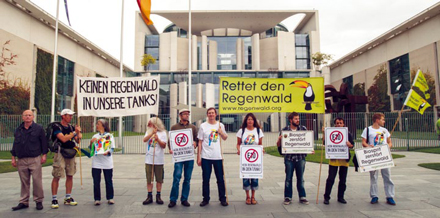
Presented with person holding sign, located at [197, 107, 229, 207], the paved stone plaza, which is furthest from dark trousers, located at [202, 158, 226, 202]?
the paved stone plaza

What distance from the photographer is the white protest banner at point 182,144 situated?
5707 millimetres

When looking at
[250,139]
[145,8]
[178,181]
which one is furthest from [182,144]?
[145,8]

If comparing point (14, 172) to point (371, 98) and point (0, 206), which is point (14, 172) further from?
point (371, 98)

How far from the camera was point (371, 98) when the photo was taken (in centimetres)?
4881

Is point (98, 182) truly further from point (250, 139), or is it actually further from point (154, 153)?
point (250, 139)

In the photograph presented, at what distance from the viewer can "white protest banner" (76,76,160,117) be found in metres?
7.14

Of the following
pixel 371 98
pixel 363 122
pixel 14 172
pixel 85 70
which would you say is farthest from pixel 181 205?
pixel 371 98

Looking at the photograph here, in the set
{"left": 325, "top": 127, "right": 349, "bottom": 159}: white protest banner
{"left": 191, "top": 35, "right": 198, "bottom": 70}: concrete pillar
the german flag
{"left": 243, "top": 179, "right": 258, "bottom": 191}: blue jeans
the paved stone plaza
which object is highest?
{"left": 191, "top": 35, "right": 198, "bottom": 70}: concrete pillar

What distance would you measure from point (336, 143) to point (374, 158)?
32.2 inches

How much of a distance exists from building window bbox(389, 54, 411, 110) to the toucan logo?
41014mm

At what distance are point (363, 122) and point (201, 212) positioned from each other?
1811 cm

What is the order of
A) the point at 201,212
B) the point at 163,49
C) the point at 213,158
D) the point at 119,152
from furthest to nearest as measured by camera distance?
the point at 163,49
the point at 119,152
the point at 213,158
the point at 201,212

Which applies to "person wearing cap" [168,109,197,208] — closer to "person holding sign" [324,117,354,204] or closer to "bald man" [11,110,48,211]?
"bald man" [11,110,48,211]

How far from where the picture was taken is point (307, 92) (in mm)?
6828
